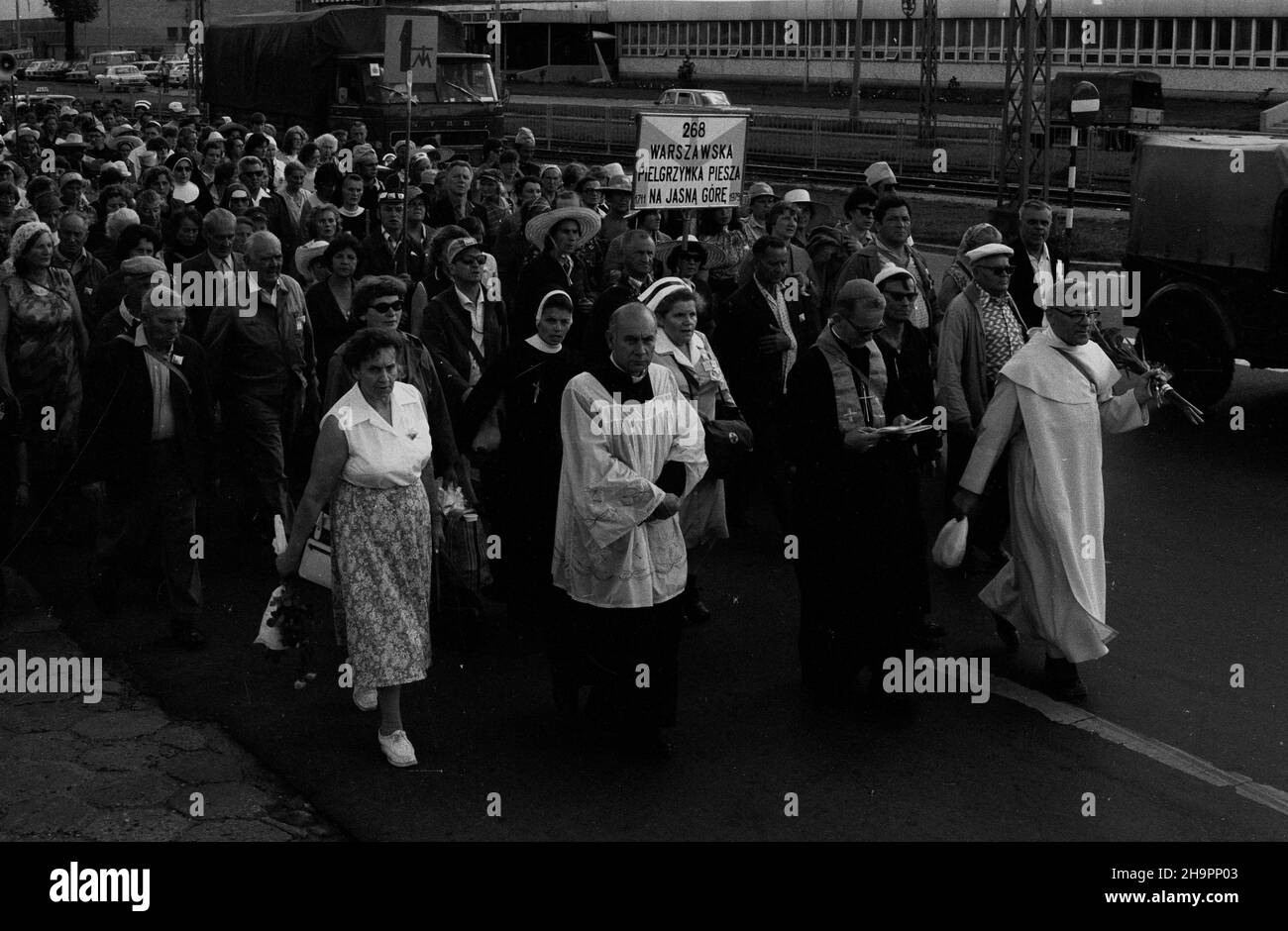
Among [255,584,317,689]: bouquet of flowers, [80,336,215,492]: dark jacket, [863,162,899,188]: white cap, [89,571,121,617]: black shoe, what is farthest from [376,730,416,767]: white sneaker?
[863,162,899,188]: white cap

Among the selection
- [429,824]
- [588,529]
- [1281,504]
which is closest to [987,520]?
[1281,504]

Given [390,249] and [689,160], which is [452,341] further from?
[390,249]

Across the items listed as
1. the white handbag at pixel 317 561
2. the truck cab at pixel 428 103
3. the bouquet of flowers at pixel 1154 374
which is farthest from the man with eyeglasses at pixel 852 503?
the truck cab at pixel 428 103

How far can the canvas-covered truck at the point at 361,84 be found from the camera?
89.7 feet

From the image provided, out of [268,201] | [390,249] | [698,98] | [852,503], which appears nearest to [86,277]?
[390,249]

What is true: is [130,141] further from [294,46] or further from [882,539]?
[882,539]

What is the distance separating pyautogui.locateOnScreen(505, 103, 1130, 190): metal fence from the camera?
104ft

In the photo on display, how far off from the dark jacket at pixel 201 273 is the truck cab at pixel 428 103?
1692 centimetres

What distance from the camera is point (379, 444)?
6109mm

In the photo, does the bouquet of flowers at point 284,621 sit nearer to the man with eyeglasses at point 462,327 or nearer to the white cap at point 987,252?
the man with eyeglasses at point 462,327

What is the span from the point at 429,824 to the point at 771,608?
2856 mm

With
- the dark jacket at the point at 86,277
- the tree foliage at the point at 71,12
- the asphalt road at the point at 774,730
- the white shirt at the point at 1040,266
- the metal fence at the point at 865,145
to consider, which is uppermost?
the tree foliage at the point at 71,12

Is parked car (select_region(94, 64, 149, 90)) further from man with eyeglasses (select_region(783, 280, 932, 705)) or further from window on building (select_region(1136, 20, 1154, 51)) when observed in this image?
man with eyeglasses (select_region(783, 280, 932, 705))

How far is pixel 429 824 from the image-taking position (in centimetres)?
565
